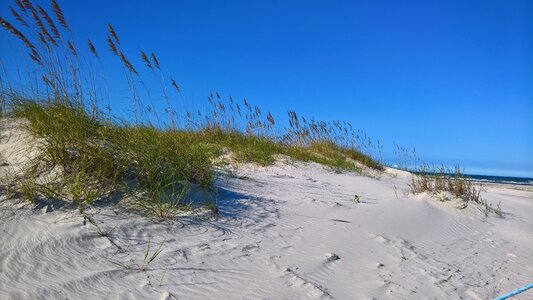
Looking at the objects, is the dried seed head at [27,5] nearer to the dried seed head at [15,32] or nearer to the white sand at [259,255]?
the dried seed head at [15,32]

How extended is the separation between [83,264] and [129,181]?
3.26ft

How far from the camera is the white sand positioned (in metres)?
1.59

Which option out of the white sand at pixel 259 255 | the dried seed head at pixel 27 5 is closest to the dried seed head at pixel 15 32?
the dried seed head at pixel 27 5

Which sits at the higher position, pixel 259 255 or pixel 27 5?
pixel 27 5

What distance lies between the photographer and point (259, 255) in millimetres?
2045

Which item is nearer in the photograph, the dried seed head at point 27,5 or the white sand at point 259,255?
the white sand at point 259,255

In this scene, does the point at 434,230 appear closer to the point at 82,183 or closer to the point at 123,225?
the point at 123,225

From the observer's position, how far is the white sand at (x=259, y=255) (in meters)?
1.59

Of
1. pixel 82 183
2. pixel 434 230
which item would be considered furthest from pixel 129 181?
pixel 434 230

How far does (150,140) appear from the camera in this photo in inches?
121

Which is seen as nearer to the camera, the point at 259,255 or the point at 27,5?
the point at 259,255

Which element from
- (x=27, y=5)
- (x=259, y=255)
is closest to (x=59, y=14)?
(x=27, y=5)

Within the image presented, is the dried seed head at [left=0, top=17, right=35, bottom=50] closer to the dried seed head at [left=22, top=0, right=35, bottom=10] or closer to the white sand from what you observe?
the dried seed head at [left=22, top=0, right=35, bottom=10]

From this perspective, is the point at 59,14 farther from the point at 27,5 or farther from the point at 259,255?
the point at 259,255
